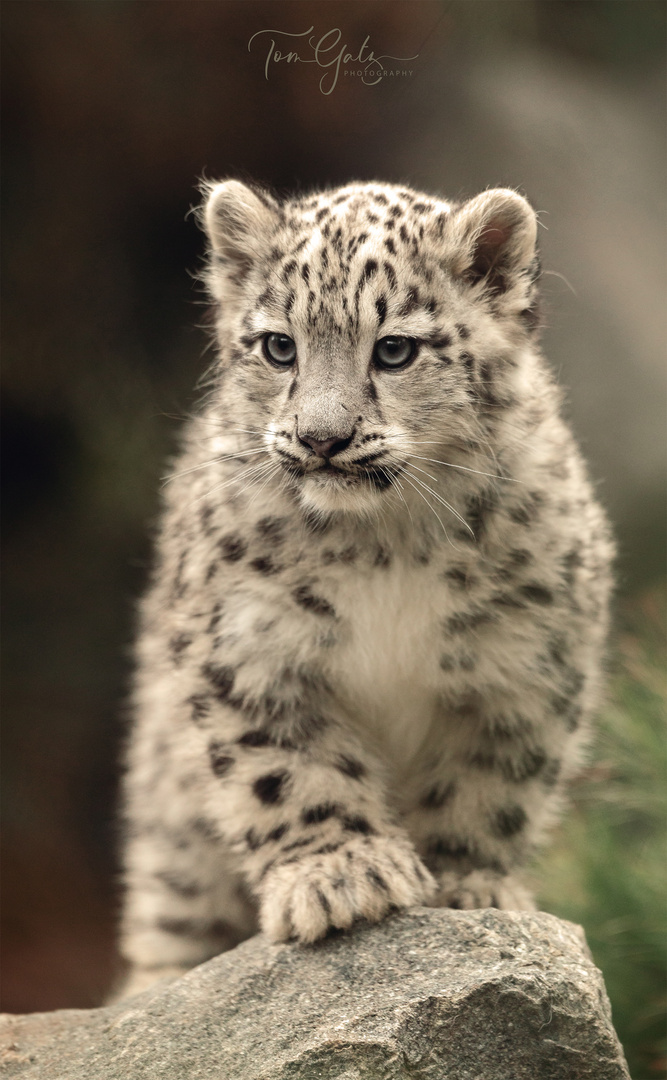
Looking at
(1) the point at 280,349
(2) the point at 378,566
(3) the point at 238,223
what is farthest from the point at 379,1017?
(3) the point at 238,223

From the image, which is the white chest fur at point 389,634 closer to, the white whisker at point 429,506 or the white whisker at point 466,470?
the white whisker at point 429,506

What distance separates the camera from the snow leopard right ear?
374cm

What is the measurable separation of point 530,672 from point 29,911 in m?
4.43

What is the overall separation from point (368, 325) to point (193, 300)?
9.45 feet

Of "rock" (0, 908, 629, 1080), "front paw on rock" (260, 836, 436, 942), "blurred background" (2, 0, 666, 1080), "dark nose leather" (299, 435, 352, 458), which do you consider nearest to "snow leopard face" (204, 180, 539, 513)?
"dark nose leather" (299, 435, 352, 458)

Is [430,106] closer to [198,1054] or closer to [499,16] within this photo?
[499,16]

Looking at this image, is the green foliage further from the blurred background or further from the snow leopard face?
the snow leopard face

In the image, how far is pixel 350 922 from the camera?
3.28 metres

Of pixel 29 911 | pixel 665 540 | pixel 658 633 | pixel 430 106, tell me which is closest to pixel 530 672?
pixel 658 633

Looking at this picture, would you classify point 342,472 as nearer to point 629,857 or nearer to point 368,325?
point 368,325

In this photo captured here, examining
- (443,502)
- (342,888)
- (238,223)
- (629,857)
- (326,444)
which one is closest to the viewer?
(326,444)

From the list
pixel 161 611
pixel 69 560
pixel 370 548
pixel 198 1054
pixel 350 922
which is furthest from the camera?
pixel 69 560

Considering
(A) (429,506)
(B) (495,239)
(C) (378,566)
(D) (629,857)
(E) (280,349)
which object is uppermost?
(B) (495,239)

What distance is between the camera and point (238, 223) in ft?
12.4
